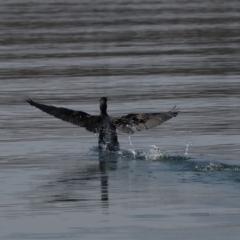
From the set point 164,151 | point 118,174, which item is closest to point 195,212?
point 118,174

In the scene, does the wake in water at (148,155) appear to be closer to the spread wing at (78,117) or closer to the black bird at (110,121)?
the black bird at (110,121)

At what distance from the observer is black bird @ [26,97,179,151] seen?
53.3 ft

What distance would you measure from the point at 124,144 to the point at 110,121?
3.92 feet

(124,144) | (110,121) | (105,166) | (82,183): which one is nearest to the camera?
(82,183)

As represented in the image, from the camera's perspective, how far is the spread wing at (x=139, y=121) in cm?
1623

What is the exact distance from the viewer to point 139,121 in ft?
53.3

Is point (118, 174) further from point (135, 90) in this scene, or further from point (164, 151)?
point (135, 90)

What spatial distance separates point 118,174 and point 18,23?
3590 cm

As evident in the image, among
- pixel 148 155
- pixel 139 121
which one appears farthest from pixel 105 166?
pixel 139 121

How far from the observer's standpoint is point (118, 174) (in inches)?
581

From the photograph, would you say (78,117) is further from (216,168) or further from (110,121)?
(216,168)

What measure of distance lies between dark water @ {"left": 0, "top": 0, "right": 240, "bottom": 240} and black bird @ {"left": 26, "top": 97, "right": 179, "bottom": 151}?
29cm

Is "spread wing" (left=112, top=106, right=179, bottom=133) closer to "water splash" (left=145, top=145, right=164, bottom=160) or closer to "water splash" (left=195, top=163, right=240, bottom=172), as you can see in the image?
"water splash" (left=145, top=145, right=164, bottom=160)

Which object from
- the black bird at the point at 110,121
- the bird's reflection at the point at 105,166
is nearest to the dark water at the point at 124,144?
the bird's reflection at the point at 105,166
